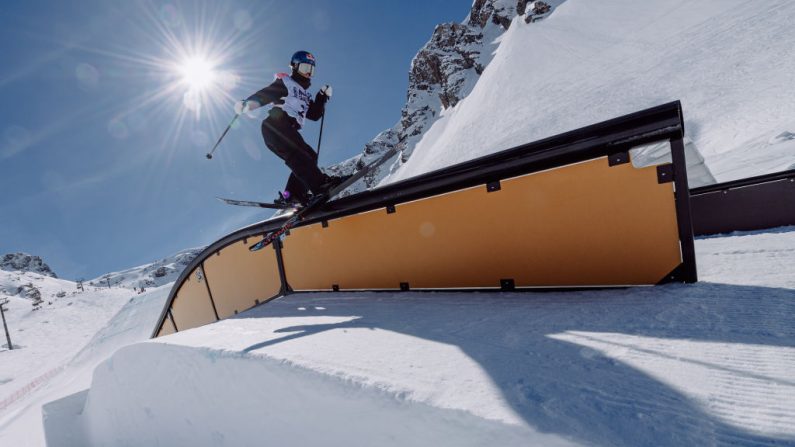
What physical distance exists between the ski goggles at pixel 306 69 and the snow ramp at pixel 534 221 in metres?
1.72

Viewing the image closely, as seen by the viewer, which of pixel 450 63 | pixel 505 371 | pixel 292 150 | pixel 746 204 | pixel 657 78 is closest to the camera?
pixel 505 371

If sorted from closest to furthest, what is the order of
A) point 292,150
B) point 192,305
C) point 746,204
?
point 746,204 < point 292,150 < point 192,305

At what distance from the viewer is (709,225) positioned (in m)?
4.45

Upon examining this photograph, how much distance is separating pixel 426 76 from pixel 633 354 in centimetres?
10305

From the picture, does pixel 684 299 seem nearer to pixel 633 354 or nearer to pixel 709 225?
pixel 633 354

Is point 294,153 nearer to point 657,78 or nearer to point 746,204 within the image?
point 746,204

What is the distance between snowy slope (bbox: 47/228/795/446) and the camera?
983 mm

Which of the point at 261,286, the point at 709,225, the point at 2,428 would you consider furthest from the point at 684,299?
the point at 2,428

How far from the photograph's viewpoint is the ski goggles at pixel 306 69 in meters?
4.40

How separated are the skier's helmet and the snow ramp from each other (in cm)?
174

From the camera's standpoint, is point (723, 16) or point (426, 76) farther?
point (426, 76)

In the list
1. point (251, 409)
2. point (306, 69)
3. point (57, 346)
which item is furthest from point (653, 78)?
point (57, 346)

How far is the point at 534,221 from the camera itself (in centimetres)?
275

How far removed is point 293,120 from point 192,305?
17.5 feet
